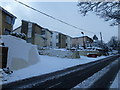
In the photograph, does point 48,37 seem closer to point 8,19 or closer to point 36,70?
point 8,19

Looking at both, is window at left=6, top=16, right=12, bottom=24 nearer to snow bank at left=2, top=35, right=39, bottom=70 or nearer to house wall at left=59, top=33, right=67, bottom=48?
snow bank at left=2, top=35, right=39, bottom=70

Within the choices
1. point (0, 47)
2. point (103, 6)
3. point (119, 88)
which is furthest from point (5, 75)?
point (103, 6)

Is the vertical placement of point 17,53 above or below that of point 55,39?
below

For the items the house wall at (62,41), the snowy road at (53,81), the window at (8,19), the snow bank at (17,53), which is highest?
the window at (8,19)

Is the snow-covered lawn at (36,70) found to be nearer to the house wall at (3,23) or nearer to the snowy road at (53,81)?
the snowy road at (53,81)

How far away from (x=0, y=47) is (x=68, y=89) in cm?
685

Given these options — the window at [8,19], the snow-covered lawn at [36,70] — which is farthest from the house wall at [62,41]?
the snow-covered lawn at [36,70]

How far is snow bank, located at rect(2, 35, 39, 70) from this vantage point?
11.9m

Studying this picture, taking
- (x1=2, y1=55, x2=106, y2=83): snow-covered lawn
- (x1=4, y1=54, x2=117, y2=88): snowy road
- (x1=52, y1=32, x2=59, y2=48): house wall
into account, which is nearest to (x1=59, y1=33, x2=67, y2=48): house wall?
(x1=52, y1=32, x2=59, y2=48): house wall

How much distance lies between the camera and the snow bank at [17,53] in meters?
11.9

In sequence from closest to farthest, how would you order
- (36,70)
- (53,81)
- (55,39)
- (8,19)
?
1. (53,81)
2. (36,70)
3. (8,19)
4. (55,39)

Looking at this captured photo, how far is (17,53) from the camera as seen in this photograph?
42.5 feet

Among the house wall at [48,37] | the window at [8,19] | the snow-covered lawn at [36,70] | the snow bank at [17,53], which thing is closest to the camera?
the snow-covered lawn at [36,70]

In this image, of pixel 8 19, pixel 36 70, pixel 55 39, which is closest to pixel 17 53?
pixel 36 70
